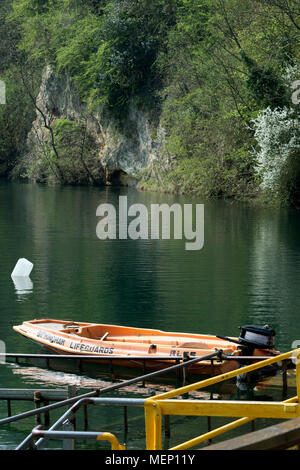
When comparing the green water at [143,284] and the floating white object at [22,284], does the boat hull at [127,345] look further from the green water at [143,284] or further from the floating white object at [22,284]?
the floating white object at [22,284]

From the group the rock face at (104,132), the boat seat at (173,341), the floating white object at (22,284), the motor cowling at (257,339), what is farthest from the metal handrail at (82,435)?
the rock face at (104,132)

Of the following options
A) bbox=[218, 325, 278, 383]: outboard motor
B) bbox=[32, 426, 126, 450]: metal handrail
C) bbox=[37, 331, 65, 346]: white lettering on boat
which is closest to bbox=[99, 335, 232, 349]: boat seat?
bbox=[218, 325, 278, 383]: outboard motor

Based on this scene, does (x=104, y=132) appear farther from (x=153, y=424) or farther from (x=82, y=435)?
(x=82, y=435)

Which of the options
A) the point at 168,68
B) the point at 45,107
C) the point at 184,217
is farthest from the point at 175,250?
the point at 45,107

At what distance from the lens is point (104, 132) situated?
2852 inches

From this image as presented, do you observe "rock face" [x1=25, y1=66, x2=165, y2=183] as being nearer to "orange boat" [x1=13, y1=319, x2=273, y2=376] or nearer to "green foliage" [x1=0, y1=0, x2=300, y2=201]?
"green foliage" [x1=0, y1=0, x2=300, y2=201]

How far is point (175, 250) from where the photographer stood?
31.1 m

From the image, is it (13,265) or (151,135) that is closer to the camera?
(13,265)

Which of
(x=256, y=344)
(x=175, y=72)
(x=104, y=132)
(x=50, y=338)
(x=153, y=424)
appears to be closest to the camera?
(x=153, y=424)

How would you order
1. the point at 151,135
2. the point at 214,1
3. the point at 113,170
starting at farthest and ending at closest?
1. the point at 113,170
2. the point at 151,135
3. the point at 214,1

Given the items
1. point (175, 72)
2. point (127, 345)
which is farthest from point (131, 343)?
point (175, 72)

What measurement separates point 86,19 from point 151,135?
43.1ft

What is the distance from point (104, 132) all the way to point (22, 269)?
48507 millimetres

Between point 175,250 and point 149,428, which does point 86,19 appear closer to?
point 175,250
